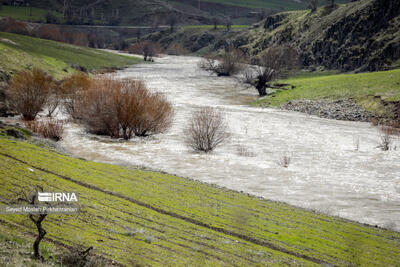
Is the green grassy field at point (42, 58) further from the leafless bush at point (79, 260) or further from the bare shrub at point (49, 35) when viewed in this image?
the leafless bush at point (79, 260)

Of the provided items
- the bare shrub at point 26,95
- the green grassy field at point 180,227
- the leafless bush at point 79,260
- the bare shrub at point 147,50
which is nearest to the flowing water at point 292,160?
the green grassy field at point 180,227

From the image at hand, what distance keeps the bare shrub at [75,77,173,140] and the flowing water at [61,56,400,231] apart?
48.9 inches

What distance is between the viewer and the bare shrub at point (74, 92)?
117 feet

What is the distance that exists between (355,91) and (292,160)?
95.3 feet

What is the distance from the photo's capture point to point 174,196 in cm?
1477

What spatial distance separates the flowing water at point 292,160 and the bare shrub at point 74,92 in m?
2.31

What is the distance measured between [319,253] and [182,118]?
31.0m

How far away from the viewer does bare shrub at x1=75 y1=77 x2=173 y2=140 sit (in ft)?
101

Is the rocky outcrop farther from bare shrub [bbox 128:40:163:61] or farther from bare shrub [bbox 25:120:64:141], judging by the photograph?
bare shrub [bbox 128:40:163:61]

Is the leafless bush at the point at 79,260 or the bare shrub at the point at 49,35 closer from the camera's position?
the leafless bush at the point at 79,260

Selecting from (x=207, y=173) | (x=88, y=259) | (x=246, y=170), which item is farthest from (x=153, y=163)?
(x=88, y=259)

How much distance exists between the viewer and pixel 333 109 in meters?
47.5

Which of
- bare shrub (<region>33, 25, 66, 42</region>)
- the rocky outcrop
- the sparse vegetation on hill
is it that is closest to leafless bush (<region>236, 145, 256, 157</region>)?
the sparse vegetation on hill

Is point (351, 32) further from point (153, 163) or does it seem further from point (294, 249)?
point (294, 249)
